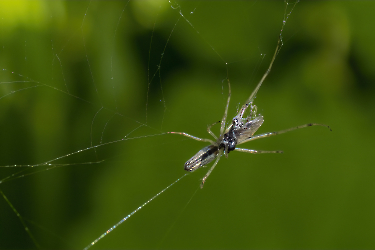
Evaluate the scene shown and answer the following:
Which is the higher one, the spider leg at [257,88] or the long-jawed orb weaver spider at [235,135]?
the spider leg at [257,88]

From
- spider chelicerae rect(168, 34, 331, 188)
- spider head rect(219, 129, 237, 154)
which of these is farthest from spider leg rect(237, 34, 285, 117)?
spider head rect(219, 129, 237, 154)

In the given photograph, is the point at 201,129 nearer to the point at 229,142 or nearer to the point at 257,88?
the point at 229,142

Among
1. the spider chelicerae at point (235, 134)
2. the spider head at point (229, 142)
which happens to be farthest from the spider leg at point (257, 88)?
the spider head at point (229, 142)

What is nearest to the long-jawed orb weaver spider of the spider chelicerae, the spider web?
the spider chelicerae

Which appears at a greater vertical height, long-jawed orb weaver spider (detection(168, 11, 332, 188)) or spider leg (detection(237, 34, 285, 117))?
spider leg (detection(237, 34, 285, 117))

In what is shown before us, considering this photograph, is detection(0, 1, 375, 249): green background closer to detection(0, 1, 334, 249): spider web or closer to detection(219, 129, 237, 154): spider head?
detection(0, 1, 334, 249): spider web

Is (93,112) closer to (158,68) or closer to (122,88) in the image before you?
(122,88)

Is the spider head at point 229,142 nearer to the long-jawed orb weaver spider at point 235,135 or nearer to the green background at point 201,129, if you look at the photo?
the long-jawed orb weaver spider at point 235,135

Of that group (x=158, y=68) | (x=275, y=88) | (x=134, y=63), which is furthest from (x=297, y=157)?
(x=134, y=63)

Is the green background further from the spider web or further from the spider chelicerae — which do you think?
the spider chelicerae
